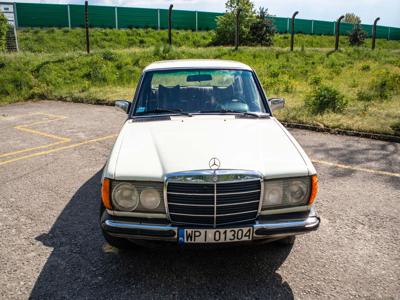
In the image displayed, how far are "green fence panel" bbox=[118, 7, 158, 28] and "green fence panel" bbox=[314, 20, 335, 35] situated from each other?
66.4 ft

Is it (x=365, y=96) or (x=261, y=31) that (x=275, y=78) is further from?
(x=261, y=31)

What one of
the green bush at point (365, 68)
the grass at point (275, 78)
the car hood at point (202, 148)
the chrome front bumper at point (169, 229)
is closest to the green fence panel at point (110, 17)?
the grass at point (275, 78)

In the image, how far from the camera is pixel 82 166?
607 centimetres

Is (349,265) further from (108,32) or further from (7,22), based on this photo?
(108,32)

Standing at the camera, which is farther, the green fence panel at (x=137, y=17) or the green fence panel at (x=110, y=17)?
the green fence panel at (x=137, y=17)

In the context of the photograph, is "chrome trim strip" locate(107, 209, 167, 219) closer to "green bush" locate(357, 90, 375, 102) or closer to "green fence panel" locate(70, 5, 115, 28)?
"green bush" locate(357, 90, 375, 102)

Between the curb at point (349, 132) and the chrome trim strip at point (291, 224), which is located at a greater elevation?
the chrome trim strip at point (291, 224)

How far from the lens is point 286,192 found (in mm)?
2980

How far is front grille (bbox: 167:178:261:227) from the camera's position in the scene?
→ 2.85 metres

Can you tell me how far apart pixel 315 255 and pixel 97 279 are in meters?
1.98

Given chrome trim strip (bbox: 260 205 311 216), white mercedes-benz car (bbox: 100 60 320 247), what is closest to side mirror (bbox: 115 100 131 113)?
white mercedes-benz car (bbox: 100 60 320 247)

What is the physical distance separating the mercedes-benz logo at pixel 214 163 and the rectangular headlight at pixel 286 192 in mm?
404

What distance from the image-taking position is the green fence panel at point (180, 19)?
3462 cm

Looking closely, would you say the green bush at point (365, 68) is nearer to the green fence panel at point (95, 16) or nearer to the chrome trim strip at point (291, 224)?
the chrome trim strip at point (291, 224)
